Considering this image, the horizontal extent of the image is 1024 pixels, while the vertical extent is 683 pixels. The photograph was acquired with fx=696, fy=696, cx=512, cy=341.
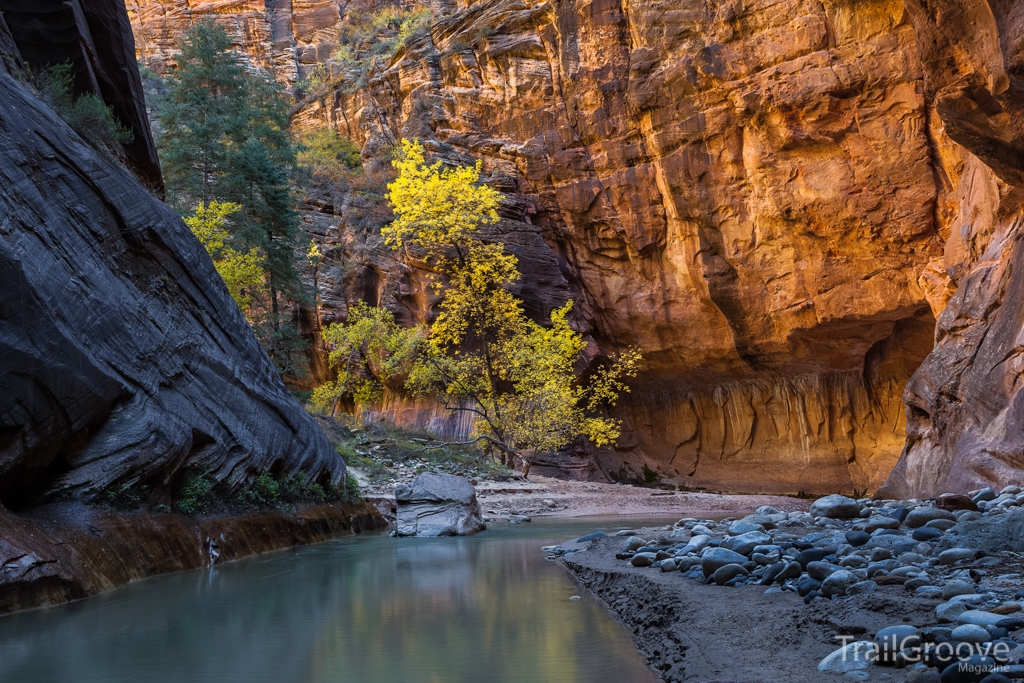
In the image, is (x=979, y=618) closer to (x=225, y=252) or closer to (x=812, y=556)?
(x=812, y=556)

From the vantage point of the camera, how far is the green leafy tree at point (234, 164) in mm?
22703

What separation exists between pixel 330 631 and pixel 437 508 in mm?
7510

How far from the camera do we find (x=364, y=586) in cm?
712

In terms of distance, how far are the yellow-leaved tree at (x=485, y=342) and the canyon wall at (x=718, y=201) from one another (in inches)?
141

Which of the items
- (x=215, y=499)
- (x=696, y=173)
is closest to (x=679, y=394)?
(x=696, y=173)

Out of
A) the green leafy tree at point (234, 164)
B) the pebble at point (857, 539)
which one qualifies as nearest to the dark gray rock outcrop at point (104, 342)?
the pebble at point (857, 539)

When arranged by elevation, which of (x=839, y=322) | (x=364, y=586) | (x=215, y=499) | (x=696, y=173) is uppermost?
(x=696, y=173)

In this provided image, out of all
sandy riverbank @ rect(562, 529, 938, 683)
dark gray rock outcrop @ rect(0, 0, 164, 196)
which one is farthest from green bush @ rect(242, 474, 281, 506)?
dark gray rock outcrop @ rect(0, 0, 164, 196)

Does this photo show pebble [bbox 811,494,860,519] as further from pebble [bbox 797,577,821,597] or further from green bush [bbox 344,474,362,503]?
green bush [bbox 344,474,362,503]

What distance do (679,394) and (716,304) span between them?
5.40 m

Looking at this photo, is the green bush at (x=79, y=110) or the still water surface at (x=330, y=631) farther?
the green bush at (x=79, y=110)

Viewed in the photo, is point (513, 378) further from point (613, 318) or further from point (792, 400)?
point (792, 400)

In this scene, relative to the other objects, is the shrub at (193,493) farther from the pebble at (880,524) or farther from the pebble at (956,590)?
the pebble at (956,590)

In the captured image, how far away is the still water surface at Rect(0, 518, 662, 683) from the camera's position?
13.1 feet
